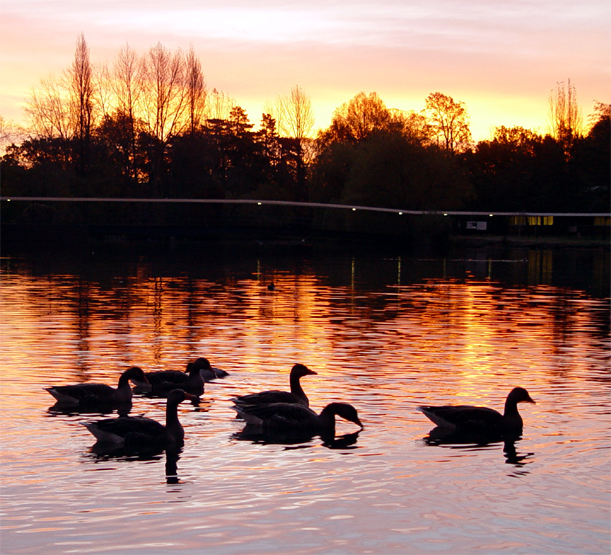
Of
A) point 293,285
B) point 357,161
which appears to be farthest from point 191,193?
point 293,285

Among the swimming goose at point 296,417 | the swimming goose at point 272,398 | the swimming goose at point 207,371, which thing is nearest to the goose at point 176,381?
the swimming goose at point 207,371

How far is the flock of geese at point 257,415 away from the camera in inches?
535

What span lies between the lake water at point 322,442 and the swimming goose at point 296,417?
37 centimetres

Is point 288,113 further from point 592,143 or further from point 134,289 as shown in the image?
point 134,289

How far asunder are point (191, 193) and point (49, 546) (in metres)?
110

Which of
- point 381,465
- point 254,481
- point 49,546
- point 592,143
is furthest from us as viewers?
point 592,143

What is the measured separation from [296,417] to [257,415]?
57cm

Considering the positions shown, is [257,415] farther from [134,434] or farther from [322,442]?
[134,434]

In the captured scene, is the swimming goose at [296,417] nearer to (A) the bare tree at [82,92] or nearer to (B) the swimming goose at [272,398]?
(B) the swimming goose at [272,398]

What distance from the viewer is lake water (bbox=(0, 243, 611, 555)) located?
10.2 meters

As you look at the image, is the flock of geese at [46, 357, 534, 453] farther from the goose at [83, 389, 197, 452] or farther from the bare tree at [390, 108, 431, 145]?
the bare tree at [390, 108, 431, 145]

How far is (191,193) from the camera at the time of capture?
118 metres

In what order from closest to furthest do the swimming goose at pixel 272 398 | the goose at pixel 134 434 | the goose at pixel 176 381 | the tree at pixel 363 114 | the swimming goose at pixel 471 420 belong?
the goose at pixel 134 434
the swimming goose at pixel 471 420
the swimming goose at pixel 272 398
the goose at pixel 176 381
the tree at pixel 363 114

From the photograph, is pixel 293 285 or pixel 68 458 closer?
pixel 68 458
